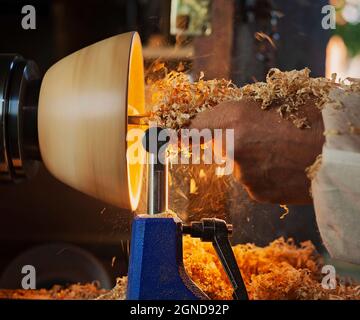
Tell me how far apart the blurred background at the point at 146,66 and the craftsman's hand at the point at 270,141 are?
19 cm

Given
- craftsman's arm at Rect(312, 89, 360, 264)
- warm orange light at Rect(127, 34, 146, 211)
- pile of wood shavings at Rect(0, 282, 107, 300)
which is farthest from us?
pile of wood shavings at Rect(0, 282, 107, 300)

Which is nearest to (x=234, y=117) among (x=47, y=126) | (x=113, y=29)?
(x=47, y=126)

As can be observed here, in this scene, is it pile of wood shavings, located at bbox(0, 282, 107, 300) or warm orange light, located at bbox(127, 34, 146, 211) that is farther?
pile of wood shavings, located at bbox(0, 282, 107, 300)

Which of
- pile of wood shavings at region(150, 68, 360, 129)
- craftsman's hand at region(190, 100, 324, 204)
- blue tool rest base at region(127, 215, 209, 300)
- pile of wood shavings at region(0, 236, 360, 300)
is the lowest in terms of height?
pile of wood shavings at region(0, 236, 360, 300)

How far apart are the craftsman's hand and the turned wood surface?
13cm

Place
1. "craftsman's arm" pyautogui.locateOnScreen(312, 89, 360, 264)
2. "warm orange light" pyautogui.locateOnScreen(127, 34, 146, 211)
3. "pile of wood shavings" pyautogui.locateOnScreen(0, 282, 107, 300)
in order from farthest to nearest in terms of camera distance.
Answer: "pile of wood shavings" pyautogui.locateOnScreen(0, 282, 107, 300) < "warm orange light" pyautogui.locateOnScreen(127, 34, 146, 211) < "craftsman's arm" pyautogui.locateOnScreen(312, 89, 360, 264)

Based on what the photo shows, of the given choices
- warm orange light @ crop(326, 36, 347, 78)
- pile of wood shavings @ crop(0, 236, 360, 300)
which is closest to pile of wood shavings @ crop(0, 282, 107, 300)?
pile of wood shavings @ crop(0, 236, 360, 300)

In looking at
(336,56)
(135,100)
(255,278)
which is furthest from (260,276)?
(336,56)

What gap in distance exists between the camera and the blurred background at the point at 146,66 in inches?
47.0

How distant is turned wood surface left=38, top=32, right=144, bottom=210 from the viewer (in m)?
0.97

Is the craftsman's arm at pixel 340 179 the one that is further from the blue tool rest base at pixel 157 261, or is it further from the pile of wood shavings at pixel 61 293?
the pile of wood shavings at pixel 61 293

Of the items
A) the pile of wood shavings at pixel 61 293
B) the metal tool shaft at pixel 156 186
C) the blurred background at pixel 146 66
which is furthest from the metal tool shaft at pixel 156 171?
the pile of wood shavings at pixel 61 293

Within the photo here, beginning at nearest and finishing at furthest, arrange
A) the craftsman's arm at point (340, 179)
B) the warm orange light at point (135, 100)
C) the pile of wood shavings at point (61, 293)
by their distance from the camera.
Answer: the craftsman's arm at point (340, 179) → the warm orange light at point (135, 100) → the pile of wood shavings at point (61, 293)

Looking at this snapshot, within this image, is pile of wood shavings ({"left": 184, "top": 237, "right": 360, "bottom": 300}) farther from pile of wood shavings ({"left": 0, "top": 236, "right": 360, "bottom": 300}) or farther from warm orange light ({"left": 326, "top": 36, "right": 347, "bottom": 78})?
warm orange light ({"left": 326, "top": 36, "right": 347, "bottom": 78})
